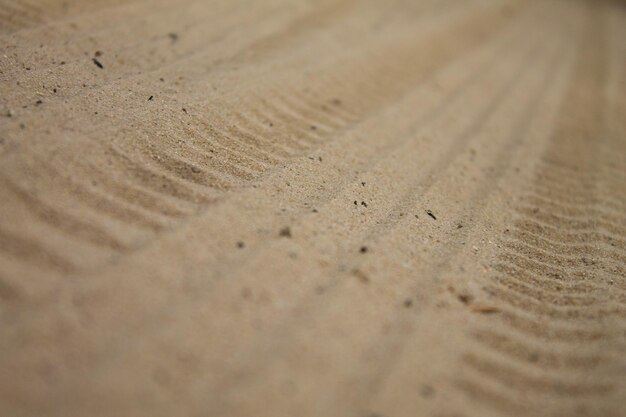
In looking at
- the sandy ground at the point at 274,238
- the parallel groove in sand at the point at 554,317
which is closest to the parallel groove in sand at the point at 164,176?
the sandy ground at the point at 274,238

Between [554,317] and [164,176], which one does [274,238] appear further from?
[554,317]

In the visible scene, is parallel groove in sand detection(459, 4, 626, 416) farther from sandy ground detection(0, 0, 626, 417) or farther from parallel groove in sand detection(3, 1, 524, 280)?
parallel groove in sand detection(3, 1, 524, 280)

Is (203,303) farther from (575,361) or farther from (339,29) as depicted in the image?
(339,29)

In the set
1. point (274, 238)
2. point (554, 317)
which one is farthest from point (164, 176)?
point (554, 317)

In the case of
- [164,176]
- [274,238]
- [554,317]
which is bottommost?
[554,317]

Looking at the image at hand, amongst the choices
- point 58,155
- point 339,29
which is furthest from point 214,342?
point 339,29

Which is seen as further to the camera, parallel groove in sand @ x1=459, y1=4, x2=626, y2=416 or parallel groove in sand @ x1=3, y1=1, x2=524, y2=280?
parallel groove in sand @ x1=3, y1=1, x2=524, y2=280

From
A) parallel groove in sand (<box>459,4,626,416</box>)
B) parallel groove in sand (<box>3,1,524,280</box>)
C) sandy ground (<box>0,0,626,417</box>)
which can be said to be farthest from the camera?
parallel groove in sand (<box>3,1,524,280</box>)

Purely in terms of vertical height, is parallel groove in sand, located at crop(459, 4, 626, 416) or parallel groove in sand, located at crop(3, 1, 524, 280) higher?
parallel groove in sand, located at crop(3, 1, 524, 280)

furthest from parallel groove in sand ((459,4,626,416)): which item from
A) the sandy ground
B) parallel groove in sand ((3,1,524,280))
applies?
parallel groove in sand ((3,1,524,280))

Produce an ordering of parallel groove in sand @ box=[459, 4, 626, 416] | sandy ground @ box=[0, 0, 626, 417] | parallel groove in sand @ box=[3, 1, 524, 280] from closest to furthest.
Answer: sandy ground @ box=[0, 0, 626, 417] → parallel groove in sand @ box=[459, 4, 626, 416] → parallel groove in sand @ box=[3, 1, 524, 280]
